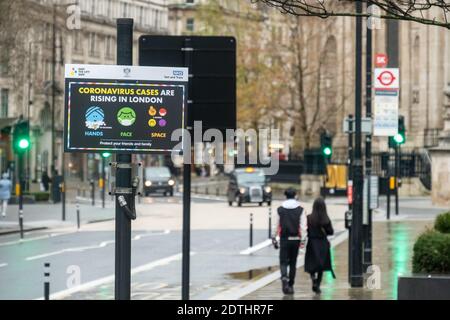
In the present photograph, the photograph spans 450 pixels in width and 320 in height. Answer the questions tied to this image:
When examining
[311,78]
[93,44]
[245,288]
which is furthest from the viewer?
[93,44]

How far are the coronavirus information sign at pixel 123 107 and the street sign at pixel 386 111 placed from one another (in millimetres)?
15161

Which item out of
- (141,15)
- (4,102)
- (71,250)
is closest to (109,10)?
(141,15)

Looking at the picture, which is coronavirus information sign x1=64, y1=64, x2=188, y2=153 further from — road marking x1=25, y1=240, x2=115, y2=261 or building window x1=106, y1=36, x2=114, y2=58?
building window x1=106, y1=36, x2=114, y2=58

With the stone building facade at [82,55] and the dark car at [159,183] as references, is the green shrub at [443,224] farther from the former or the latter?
the stone building facade at [82,55]

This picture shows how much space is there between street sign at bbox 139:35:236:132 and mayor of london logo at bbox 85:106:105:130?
10.0 ft

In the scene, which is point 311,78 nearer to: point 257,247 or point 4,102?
point 4,102

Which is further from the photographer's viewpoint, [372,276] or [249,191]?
[249,191]

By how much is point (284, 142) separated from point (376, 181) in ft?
276

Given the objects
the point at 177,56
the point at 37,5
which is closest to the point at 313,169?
the point at 37,5

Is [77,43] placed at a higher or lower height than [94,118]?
higher

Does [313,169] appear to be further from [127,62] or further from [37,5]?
[127,62]

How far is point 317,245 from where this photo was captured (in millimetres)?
20703

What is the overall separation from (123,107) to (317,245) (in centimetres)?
1132

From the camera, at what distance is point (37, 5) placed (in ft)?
205
